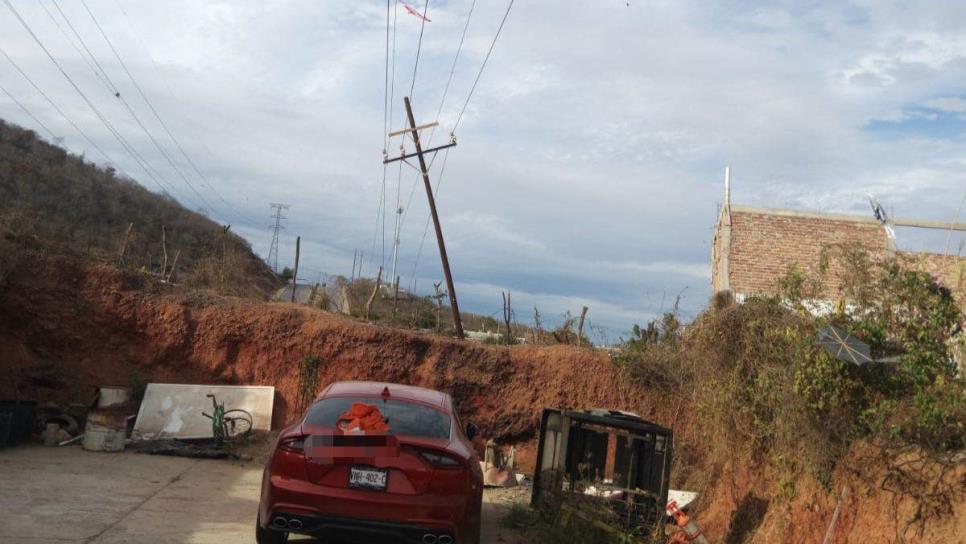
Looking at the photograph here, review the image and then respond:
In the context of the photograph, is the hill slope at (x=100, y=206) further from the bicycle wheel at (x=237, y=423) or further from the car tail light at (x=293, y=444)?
the car tail light at (x=293, y=444)

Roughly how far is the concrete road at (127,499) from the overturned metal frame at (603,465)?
921 mm

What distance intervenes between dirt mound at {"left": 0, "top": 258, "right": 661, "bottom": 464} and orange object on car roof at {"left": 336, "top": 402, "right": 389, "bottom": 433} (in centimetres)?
986

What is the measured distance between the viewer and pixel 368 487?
306 inches

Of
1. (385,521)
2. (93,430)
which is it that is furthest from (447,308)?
(385,521)

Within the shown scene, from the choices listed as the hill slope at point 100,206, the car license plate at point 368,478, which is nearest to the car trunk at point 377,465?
the car license plate at point 368,478

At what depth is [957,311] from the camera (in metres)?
8.85

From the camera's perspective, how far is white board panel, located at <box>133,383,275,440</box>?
16031 millimetres

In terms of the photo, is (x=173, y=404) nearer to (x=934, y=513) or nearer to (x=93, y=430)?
(x=93, y=430)

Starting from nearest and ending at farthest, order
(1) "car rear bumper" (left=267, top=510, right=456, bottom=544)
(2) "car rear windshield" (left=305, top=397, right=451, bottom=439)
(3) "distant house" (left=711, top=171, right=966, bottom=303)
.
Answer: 1. (1) "car rear bumper" (left=267, top=510, right=456, bottom=544)
2. (2) "car rear windshield" (left=305, top=397, right=451, bottom=439)
3. (3) "distant house" (left=711, top=171, right=966, bottom=303)

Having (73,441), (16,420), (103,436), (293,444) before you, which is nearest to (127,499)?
(293,444)

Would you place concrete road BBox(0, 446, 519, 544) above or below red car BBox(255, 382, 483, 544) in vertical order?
below

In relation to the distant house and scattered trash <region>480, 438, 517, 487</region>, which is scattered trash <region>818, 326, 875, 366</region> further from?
the distant house

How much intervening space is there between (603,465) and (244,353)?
9.43 m

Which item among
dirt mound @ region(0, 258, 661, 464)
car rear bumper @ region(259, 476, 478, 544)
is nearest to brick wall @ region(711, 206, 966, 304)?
dirt mound @ region(0, 258, 661, 464)
